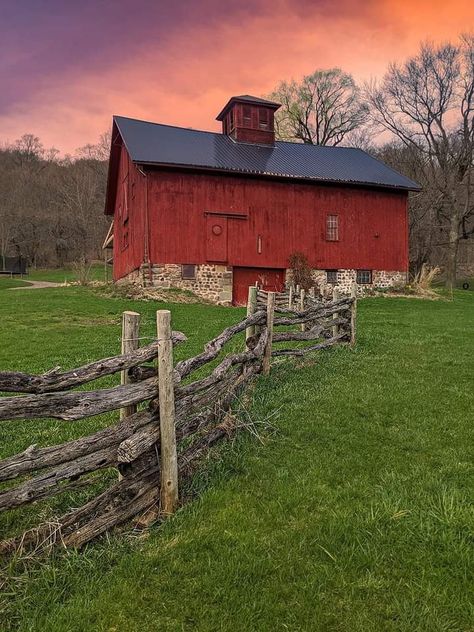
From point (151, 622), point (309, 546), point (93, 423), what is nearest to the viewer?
point (151, 622)

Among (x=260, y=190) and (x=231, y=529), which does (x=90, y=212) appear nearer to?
(x=260, y=190)

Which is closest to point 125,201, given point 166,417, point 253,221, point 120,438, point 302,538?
point 253,221

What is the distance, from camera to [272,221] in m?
24.2

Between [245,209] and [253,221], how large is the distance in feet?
2.36

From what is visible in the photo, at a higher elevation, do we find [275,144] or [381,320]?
[275,144]

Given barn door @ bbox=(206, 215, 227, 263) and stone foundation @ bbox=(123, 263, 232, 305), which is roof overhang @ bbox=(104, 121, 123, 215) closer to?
barn door @ bbox=(206, 215, 227, 263)

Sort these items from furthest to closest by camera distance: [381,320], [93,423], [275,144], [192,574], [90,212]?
1. [90,212]
2. [275,144]
3. [381,320]
4. [93,423]
5. [192,574]

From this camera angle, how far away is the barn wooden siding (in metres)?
22.5

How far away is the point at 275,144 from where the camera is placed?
2820 cm

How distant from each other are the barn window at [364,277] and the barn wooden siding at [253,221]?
0.37 m

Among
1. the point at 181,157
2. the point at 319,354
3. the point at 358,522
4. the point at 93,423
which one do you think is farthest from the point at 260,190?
the point at 358,522

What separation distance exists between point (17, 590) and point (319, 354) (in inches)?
304

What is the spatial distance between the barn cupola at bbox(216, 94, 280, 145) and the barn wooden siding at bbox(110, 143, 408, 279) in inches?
194

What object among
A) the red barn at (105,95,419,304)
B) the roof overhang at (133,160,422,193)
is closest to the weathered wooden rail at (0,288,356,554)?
the red barn at (105,95,419,304)
